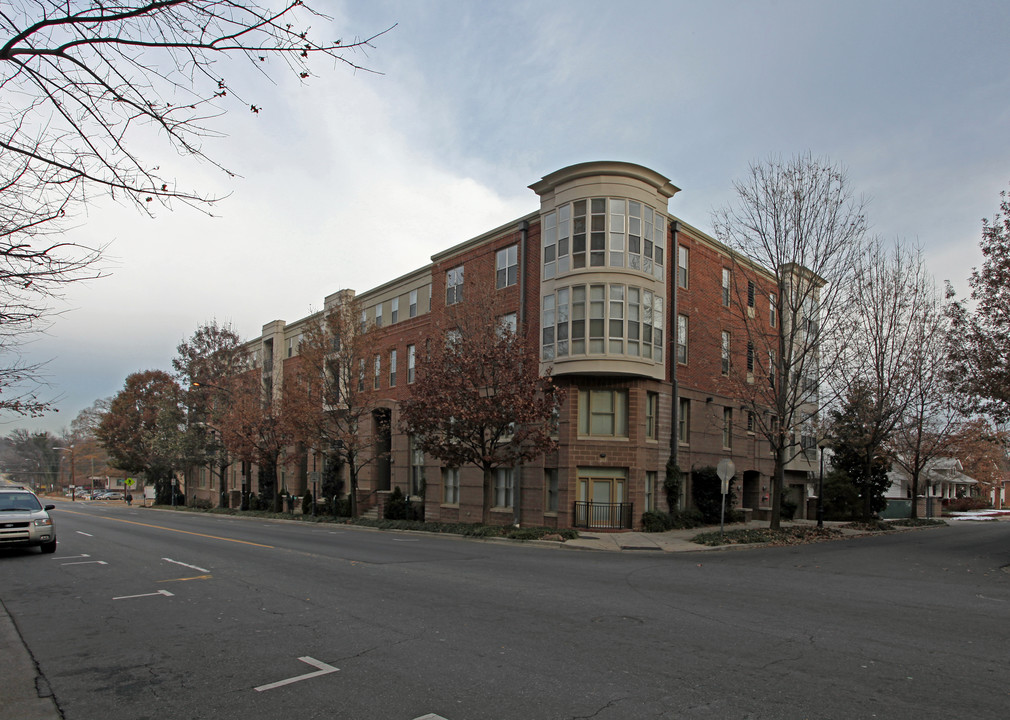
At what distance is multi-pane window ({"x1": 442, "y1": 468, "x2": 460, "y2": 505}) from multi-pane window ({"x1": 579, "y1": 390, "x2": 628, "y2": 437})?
7995mm

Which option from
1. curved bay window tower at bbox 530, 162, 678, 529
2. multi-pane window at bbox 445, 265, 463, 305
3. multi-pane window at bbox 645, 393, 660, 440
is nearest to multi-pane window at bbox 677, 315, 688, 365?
curved bay window tower at bbox 530, 162, 678, 529

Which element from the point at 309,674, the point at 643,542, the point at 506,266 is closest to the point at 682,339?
the point at 506,266

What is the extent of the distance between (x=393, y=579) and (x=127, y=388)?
71.4 metres

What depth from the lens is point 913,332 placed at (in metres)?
31.7

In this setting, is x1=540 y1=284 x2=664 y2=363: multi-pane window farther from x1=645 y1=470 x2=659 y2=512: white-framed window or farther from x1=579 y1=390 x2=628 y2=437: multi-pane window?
x1=645 y1=470 x2=659 y2=512: white-framed window

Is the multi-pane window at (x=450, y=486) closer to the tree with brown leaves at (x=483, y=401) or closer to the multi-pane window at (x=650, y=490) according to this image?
the tree with brown leaves at (x=483, y=401)

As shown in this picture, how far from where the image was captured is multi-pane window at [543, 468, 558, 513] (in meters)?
27.4

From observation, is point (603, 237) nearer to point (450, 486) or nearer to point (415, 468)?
point (450, 486)

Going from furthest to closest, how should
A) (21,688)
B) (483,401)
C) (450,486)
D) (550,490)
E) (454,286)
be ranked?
1. (454,286)
2. (450,486)
3. (550,490)
4. (483,401)
5. (21,688)

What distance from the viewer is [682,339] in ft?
98.9

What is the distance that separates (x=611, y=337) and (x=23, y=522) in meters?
19.2

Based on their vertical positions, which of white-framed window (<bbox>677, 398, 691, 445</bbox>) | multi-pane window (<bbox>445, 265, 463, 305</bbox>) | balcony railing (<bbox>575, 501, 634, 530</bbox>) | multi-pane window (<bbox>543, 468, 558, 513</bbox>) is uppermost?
multi-pane window (<bbox>445, 265, 463, 305</bbox>)

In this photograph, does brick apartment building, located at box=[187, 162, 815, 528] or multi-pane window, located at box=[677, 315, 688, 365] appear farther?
multi-pane window, located at box=[677, 315, 688, 365]

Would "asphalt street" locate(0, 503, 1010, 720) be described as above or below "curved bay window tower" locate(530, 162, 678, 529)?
below
